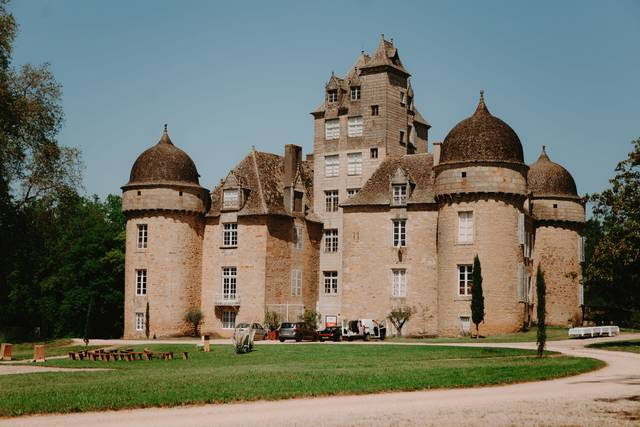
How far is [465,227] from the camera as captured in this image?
48.8 metres

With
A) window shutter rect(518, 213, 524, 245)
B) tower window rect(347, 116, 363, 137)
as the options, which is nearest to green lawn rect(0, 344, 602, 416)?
window shutter rect(518, 213, 524, 245)

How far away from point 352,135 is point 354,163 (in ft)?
6.09

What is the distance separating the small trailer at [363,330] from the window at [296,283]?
5126 mm

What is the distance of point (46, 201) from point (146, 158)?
8114mm

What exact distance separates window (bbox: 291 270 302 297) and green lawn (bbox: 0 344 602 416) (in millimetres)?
19827

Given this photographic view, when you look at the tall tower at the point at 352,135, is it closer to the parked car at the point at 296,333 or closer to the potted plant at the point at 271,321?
the potted plant at the point at 271,321

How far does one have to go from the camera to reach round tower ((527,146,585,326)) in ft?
182

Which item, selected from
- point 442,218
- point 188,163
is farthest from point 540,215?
point 188,163

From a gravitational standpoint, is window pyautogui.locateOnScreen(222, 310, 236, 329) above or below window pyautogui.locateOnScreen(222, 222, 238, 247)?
below

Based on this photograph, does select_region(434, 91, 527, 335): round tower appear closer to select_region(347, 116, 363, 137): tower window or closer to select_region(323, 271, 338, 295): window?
select_region(347, 116, 363, 137): tower window

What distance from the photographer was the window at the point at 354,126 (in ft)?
188

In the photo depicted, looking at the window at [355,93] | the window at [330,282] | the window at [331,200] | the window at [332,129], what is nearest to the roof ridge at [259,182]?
the window at [331,200]

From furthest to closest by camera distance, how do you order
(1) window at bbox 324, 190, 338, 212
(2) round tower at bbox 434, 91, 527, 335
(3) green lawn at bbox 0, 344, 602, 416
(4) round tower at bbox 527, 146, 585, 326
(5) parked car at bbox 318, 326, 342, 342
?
1. (1) window at bbox 324, 190, 338, 212
2. (4) round tower at bbox 527, 146, 585, 326
3. (2) round tower at bbox 434, 91, 527, 335
4. (5) parked car at bbox 318, 326, 342, 342
5. (3) green lawn at bbox 0, 344, 602, 416

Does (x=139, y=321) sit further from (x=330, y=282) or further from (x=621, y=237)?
(x=621, y=237)
